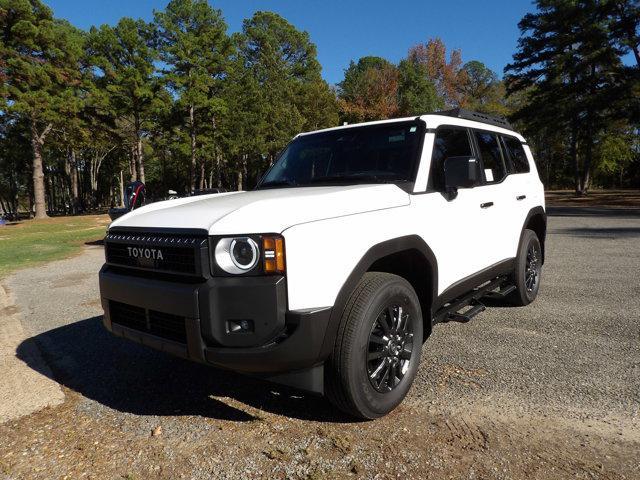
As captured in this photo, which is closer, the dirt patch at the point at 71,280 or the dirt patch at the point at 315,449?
the dirt patch at the point at 315,449

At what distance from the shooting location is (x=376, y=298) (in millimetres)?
2662

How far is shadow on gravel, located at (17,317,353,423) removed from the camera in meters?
3.06

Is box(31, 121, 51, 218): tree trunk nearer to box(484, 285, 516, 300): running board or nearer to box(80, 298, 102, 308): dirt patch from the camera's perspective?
box(80, 298, 102, 308): dirt patch

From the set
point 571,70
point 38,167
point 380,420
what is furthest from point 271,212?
point 38,167

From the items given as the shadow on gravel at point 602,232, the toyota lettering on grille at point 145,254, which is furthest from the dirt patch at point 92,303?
the shadow on gravel at point 602,232

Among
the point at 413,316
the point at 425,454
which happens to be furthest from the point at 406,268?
the point at 425,454

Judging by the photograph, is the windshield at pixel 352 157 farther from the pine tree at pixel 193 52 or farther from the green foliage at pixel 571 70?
the pine tree at pixel 193 52

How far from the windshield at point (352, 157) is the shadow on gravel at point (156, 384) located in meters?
1.64

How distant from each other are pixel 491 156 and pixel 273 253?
304cm

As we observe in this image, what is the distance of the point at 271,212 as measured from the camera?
2.44 metres

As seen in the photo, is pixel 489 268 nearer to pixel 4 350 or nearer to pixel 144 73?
pixel 4 350

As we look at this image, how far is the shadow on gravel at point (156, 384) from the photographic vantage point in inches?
120

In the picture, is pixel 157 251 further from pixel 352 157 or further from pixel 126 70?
pixel 126 70

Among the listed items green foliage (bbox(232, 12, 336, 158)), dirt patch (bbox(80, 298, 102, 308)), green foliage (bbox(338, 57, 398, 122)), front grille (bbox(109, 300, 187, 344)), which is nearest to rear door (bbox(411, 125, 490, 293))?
front grille (bbox(109, 300, 187, 344))
